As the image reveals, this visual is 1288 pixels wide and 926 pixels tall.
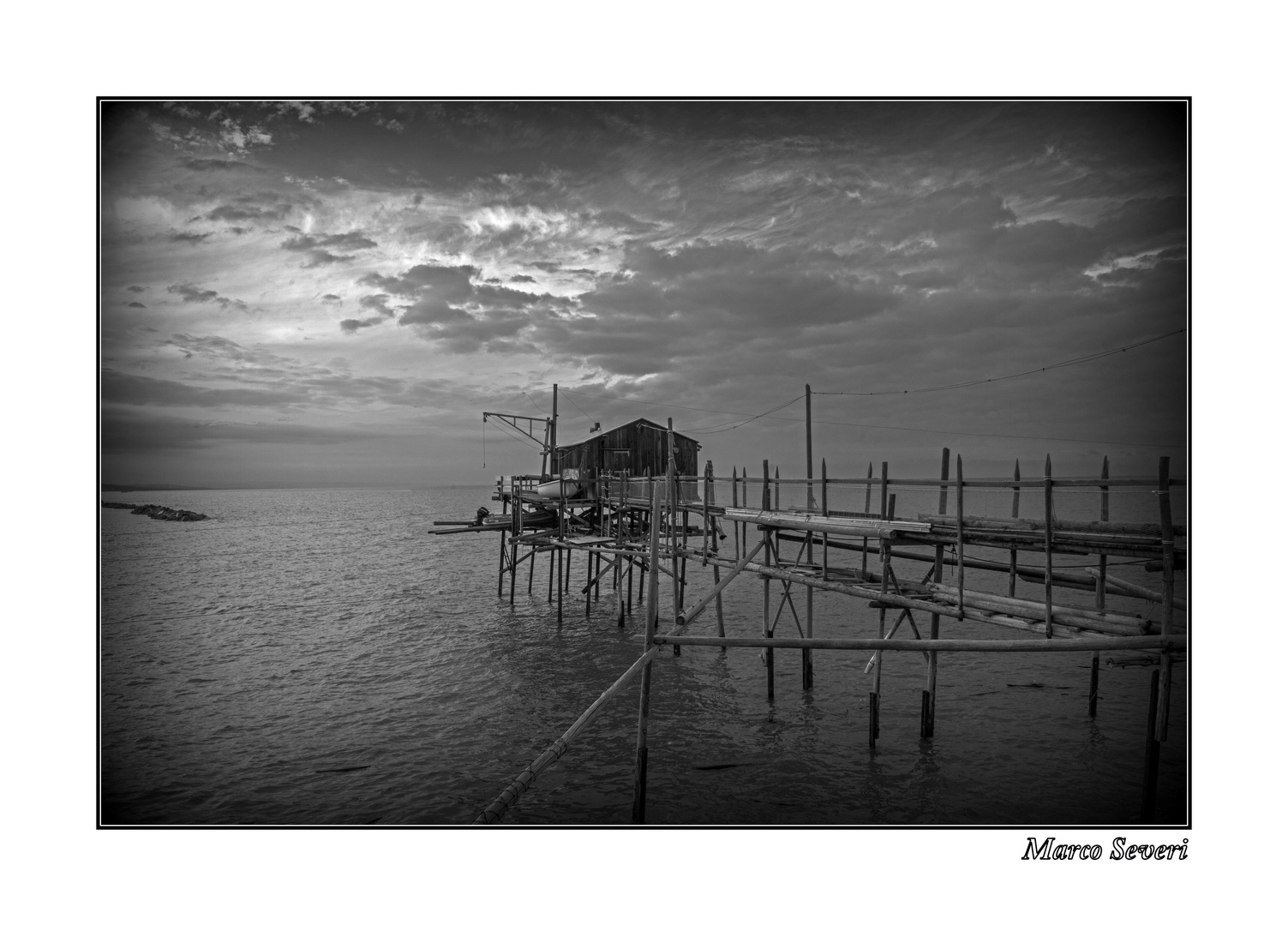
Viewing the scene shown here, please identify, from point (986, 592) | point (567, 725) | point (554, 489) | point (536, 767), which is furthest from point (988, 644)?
point (554, 489)

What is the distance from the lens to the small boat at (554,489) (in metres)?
34.6

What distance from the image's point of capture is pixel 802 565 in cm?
1728

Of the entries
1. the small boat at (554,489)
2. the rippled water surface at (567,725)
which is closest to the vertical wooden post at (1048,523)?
the rippled water surface at (567,725)

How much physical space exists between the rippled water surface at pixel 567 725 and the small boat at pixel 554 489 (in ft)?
25.6

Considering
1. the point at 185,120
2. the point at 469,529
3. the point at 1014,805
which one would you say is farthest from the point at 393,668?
the point at 1014,805

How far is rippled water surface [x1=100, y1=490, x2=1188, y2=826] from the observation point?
1175 centimetres

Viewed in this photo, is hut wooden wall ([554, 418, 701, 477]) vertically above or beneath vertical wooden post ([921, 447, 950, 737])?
above

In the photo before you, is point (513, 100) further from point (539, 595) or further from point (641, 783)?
point (539, 595)

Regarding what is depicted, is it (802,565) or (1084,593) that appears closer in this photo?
(802,565)

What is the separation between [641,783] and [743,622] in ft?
58.9

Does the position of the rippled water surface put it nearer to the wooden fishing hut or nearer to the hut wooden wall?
the wooden fishing hut

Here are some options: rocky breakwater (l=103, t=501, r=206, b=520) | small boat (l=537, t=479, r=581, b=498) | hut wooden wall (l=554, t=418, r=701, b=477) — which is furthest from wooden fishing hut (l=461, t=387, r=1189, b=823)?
rocky breakwater (l=103, t=501, r=206, b=520)

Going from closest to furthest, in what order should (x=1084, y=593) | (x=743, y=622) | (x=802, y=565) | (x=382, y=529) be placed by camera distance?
(x=802, y=565), (x=743, y=622), (x=1084, y=593), (x=382, y=529)

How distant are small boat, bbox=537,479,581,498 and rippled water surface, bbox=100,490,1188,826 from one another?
25.6 feet
